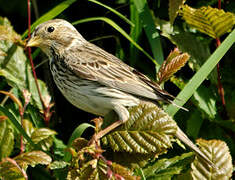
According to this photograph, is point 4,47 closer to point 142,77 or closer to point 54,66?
point 54,66

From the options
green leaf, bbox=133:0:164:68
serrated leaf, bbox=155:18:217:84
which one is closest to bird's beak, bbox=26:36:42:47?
green leaf, bbox=133:0:164:68

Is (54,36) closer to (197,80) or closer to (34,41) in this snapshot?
(34,41)

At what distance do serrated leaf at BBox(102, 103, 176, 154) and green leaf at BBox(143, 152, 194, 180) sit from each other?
14.1 inches

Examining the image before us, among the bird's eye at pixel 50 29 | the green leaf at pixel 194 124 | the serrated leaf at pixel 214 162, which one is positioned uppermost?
the bird's eye at pixel 50 29

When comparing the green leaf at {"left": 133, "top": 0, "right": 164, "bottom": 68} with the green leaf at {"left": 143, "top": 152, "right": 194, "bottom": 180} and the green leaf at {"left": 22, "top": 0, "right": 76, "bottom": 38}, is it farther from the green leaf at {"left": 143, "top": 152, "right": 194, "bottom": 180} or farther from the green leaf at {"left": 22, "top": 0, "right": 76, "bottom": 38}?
the green leaf at {"left": 143, "top": 152, "right": 194, "bottom": 180}

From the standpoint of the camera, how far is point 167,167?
106 inches

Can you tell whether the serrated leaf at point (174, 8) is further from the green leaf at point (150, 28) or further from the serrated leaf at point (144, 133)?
the serrated leaf at point (144, 133)

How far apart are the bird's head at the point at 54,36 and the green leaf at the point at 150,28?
20.6 inches

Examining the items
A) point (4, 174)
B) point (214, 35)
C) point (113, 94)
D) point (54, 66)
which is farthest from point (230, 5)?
point (4, 174)

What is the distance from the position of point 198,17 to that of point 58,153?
1.44 m

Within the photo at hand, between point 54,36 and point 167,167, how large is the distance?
1343 millimetres

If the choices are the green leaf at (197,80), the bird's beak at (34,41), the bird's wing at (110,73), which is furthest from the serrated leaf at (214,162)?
the bird's beak at (34,41)

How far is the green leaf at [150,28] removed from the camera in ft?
10.8

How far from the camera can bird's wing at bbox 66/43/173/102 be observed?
3041mm
